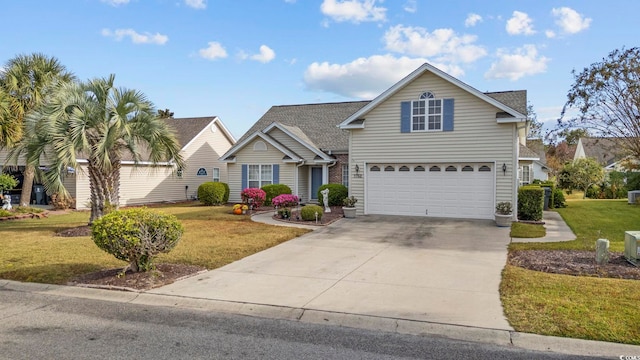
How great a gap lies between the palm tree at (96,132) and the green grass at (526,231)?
1174cm

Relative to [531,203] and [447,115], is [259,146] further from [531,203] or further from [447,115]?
[531,203]

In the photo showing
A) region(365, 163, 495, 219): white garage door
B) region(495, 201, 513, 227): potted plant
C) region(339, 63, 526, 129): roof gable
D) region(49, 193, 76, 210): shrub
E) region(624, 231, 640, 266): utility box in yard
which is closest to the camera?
region(624, 231, 640, 266): utility box in yard

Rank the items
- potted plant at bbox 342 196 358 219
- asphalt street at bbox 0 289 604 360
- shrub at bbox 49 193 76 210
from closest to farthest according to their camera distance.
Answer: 1. asphalt street at bbox 0 289 604 360
2. potted plant at bbox 342 196 358 219
3. shrub at bbox 49 193 76 210

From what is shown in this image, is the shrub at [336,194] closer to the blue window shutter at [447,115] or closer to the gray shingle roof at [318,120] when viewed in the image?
the gray shingle roof at [318,120]

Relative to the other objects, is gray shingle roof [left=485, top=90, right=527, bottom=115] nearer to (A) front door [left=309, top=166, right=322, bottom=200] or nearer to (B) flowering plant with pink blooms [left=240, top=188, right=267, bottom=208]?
(A) front door [left=309, top=166, right=322, bottom=200]

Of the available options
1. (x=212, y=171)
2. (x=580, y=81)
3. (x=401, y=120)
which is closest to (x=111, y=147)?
(x=401, y=120)

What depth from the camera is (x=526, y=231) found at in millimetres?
13352

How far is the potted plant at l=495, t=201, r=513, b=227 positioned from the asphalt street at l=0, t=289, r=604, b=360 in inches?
415

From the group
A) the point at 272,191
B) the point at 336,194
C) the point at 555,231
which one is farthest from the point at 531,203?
the point at 272,191

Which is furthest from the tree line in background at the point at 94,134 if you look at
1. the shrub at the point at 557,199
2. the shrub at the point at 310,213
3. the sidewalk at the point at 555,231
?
the shrub at the point at 557,199

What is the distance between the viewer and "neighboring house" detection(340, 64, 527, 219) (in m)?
16.0

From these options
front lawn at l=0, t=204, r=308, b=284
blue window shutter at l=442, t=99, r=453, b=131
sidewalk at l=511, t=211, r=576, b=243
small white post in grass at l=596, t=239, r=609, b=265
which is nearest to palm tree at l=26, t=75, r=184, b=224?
front lawn at l=0, t=204, r=308, b=284

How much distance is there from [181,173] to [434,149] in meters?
16.0

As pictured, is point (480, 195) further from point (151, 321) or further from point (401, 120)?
point (151, 321)
